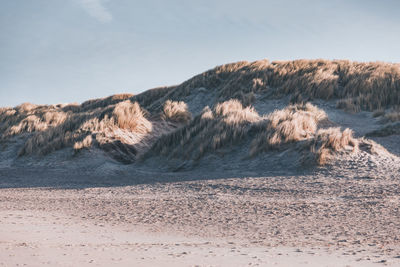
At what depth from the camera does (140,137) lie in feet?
55.4

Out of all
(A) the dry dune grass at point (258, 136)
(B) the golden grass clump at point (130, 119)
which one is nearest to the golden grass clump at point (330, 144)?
(A) the dry dune grass at point (258, 136)

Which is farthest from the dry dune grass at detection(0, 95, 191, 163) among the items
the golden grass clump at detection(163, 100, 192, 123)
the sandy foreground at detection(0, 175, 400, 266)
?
the sandy foreground at detection(0, 175, 400, 266)

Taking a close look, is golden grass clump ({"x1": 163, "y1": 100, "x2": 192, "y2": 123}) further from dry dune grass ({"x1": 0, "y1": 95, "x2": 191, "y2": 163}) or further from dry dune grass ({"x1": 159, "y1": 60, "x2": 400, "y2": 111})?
dry dune grass ({"x1": 159, "y1": 60, "x2": 400, "y2": 111})

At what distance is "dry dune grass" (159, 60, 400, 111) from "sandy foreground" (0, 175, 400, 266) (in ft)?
30.6

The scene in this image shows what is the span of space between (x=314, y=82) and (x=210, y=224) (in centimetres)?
1421

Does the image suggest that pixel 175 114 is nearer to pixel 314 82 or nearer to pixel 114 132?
pixel 114 132

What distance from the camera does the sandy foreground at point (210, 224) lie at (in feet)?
13.3

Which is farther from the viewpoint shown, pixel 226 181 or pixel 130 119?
pixel 130 119

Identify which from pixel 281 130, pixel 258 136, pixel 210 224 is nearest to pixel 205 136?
pixel 258 136

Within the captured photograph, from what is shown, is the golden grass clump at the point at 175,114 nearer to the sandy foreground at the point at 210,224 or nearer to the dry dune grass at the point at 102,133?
the dry dune grass at the point at 102,133

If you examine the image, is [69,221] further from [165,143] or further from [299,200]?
[165,143]

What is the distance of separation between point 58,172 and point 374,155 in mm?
9382

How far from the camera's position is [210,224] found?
5.78 m

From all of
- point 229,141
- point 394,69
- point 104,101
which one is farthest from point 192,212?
point 104,101
